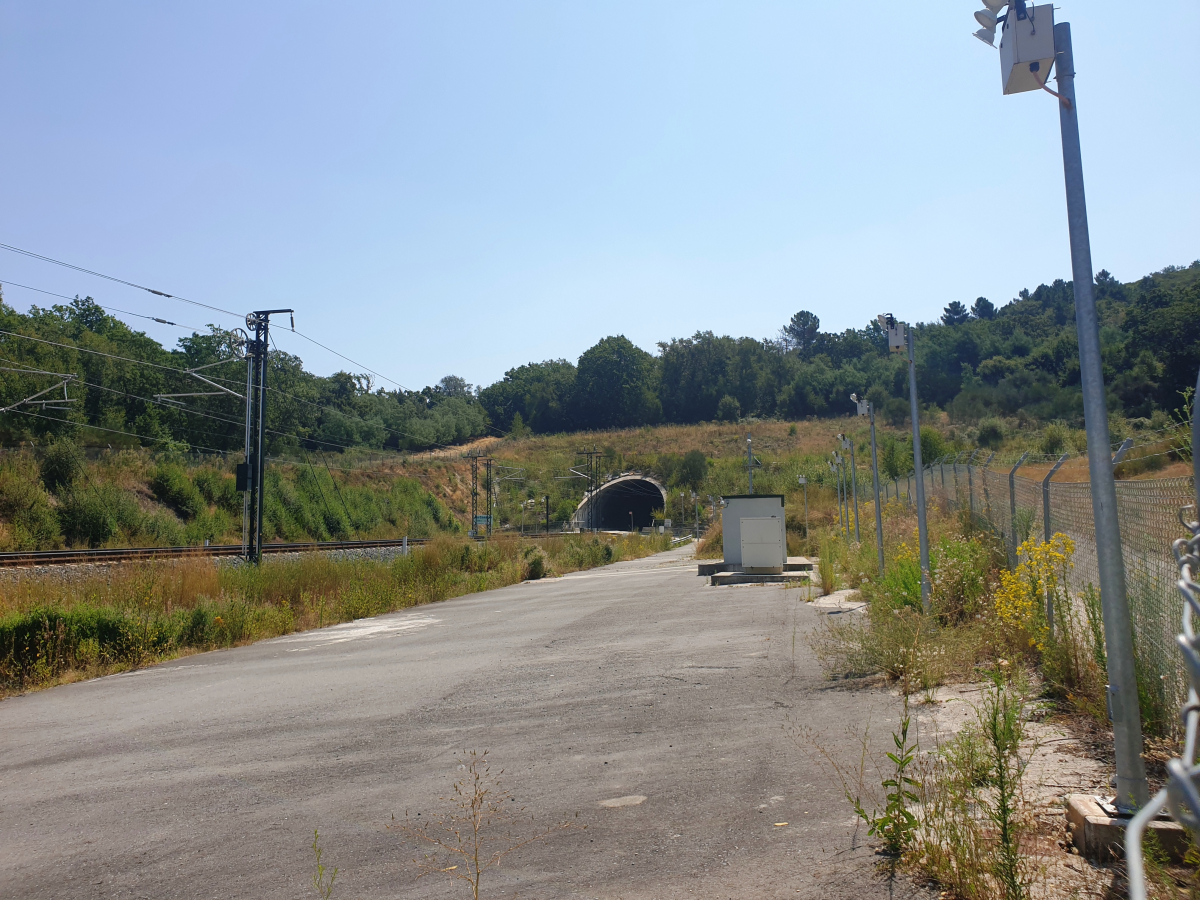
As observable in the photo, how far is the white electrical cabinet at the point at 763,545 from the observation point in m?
24.4

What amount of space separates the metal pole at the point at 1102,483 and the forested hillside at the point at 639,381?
9.15 m

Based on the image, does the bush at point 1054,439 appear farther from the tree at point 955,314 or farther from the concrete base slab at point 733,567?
the tree at point 955,314

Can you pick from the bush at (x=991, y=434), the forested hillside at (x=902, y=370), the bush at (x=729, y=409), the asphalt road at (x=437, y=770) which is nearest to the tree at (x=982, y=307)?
the forested hillside at (x=902, y=370)

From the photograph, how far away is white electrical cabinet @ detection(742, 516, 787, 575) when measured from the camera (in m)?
24.4

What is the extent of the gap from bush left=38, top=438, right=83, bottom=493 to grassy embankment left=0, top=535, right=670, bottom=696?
22.4m

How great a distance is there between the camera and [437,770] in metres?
6.75

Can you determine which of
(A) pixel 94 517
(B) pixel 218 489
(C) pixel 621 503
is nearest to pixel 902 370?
(C) pixel 621 503

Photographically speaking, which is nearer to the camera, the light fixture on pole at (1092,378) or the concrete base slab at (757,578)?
the light fixture on pole at (1092,378)

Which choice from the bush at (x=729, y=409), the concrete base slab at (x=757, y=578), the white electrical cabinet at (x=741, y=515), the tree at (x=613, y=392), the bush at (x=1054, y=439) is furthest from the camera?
the tree at (x=613, y=392)

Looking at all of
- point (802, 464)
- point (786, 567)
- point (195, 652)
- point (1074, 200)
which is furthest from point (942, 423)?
point (1074, 200)

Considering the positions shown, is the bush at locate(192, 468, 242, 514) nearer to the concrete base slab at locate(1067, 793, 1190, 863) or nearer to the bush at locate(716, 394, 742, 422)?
the concrete base slab at locate(1067, 793, 1190, 863)

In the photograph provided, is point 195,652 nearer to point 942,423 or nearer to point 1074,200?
point 1074,200

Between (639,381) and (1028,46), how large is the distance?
422 feet

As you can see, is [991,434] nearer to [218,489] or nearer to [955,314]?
[218,489]
